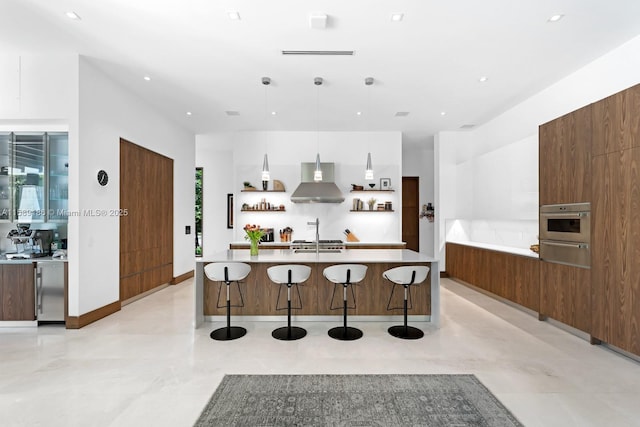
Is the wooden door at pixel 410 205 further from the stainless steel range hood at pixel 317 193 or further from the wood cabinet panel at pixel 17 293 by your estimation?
the wood cabinet panel at pixel 17 293

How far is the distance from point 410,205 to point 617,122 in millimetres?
5508

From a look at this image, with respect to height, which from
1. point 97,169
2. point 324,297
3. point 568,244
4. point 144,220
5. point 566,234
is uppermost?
point 97,169

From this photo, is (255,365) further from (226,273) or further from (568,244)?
(568,244)

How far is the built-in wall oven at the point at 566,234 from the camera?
333 cm

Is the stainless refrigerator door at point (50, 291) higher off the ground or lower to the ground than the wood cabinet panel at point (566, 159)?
lower

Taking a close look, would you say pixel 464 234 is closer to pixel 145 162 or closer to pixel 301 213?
pixel 301 213

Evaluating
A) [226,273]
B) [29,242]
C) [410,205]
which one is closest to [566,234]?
[226,273]

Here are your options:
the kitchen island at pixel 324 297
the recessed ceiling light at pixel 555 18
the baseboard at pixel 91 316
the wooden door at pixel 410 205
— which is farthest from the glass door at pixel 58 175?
the wooden door at pixel 410 205

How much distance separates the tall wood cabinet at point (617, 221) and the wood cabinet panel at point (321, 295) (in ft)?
5.58

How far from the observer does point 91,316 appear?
12.9ft

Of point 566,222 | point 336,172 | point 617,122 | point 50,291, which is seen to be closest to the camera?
point 617,122

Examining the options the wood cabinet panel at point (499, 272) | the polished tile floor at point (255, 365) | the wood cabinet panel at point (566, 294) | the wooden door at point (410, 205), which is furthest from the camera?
the wooden door at point (410, 205)

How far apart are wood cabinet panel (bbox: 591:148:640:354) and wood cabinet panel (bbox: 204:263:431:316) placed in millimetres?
1687

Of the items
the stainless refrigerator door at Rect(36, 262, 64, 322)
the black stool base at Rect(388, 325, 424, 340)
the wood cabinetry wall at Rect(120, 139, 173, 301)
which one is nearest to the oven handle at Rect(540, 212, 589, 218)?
the black stool base at Rect(388, 325, 424, 340)
